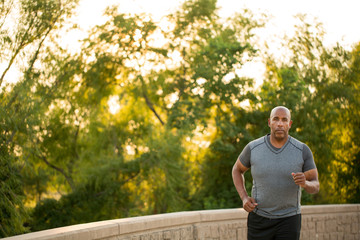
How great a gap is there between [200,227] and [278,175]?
2926 millimetres

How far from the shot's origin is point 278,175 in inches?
141

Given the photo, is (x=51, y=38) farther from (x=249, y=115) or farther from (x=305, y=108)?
(x=305, y=108)

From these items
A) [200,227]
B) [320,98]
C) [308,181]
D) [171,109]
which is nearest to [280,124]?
[308,181]

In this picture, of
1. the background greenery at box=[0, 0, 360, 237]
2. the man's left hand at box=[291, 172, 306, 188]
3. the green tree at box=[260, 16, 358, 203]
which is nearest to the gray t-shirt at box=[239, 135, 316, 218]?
the man's left hand at box=[291, 172, 306, 188]

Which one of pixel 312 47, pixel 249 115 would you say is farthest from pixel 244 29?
pixel 249 115

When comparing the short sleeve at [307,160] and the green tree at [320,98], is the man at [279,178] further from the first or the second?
the green tree at [320,98]

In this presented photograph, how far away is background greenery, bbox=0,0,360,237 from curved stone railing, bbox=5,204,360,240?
32.3 ft

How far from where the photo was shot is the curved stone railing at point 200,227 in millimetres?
4785

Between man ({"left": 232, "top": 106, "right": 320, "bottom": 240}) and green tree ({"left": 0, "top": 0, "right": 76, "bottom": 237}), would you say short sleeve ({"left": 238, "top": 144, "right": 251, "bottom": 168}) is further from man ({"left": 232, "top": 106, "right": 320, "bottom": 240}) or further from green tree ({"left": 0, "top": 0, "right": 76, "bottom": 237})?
green tree ({"left": 0, "top": 0, "right": 76, "bottom": 237})

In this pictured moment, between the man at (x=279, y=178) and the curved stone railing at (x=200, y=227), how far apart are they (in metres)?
1.79

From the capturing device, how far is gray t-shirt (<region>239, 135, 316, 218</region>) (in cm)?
359

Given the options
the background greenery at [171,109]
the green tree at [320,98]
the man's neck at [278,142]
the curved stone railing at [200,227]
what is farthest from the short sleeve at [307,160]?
the green tree at [320,98]

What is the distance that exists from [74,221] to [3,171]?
748 centimetres

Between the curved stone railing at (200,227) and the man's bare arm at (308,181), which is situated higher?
the man's bare arm at (308,181)
